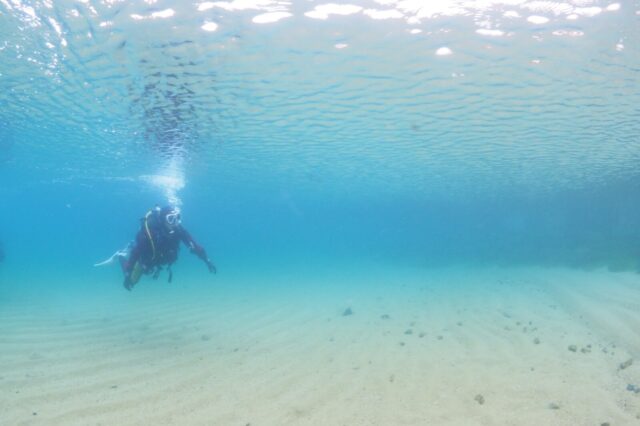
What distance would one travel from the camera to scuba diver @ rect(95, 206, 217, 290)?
28.6 ft

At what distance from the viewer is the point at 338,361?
25.0 feet

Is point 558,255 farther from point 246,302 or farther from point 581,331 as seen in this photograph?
point 246,302

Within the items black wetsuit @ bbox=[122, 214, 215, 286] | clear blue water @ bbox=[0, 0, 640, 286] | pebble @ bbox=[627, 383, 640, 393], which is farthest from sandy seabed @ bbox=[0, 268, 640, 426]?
clear blue water @ bbox=[0, 0, 640, 286]

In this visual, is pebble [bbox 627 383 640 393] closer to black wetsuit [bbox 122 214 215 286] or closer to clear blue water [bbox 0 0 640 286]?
clear blue water [bbox 0 0 640 286]

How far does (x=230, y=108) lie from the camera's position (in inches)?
481

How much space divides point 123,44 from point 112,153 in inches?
540

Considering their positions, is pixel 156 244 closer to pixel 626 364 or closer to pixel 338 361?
pixel 338 361

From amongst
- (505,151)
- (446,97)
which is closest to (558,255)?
(505,151)

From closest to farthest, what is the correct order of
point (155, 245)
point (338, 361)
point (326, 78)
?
point (338, 361), point (155, 245), point (326, 78)

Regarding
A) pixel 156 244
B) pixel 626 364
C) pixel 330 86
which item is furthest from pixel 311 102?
pixel 626 364

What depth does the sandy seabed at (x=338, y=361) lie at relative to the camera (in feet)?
Result: 17.3

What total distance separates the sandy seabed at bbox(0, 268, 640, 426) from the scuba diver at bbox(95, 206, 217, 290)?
1.93 m

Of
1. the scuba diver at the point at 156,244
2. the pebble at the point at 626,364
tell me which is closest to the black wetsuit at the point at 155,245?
the scuba diver at the point at 156,244

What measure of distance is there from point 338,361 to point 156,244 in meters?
5.14
